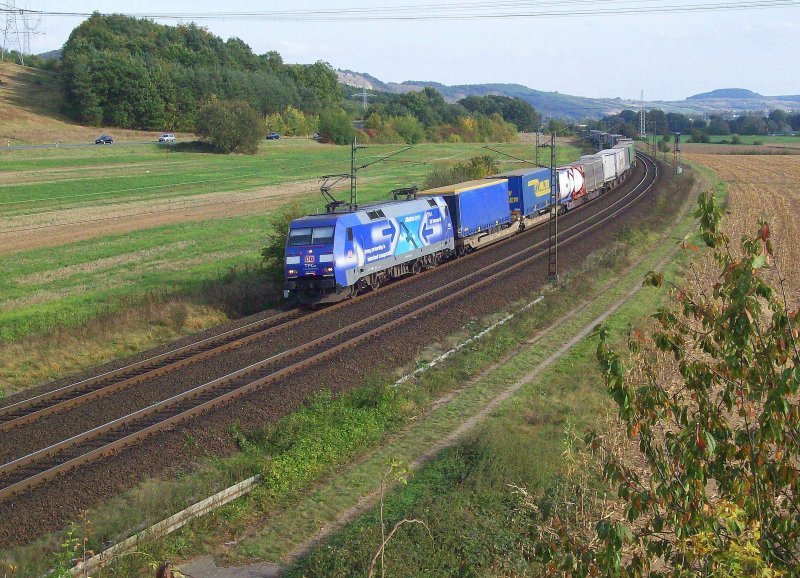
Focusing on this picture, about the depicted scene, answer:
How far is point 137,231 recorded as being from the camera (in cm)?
4700

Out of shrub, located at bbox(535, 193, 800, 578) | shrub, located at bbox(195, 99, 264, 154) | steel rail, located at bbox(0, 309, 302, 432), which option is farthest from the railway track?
shrub, located at bbox(195, 99, 264, 154)

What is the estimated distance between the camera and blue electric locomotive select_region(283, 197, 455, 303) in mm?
26766

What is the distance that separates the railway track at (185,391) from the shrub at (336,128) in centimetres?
9441

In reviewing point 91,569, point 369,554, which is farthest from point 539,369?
point 91,569

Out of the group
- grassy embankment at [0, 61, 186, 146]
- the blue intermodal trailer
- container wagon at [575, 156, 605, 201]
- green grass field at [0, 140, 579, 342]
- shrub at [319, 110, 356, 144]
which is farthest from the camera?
shrub at [319, 110, 356, 144]

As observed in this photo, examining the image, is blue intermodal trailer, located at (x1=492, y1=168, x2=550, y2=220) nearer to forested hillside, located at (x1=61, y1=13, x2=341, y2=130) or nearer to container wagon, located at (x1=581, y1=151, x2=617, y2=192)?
container wagon, located at (x1=581, y1=151, x2=617, y2=192)

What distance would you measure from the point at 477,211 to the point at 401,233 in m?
8.60

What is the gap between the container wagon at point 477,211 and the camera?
36875mm

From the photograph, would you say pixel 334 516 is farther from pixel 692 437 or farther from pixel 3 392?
pixel 3 392

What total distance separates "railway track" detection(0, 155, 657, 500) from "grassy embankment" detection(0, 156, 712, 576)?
2001mm

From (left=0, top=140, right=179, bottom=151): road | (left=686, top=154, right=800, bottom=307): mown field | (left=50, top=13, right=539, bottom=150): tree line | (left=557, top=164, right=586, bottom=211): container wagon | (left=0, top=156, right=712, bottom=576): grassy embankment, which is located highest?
(left=50, top=13, right=539, bottom=150): tree line

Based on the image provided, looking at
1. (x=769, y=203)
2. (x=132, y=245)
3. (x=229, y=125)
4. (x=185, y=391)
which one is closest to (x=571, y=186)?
(x=769, y=203)

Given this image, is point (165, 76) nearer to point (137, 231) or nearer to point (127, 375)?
point (137, 231)

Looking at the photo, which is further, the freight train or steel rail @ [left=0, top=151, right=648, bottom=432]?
the freight train
